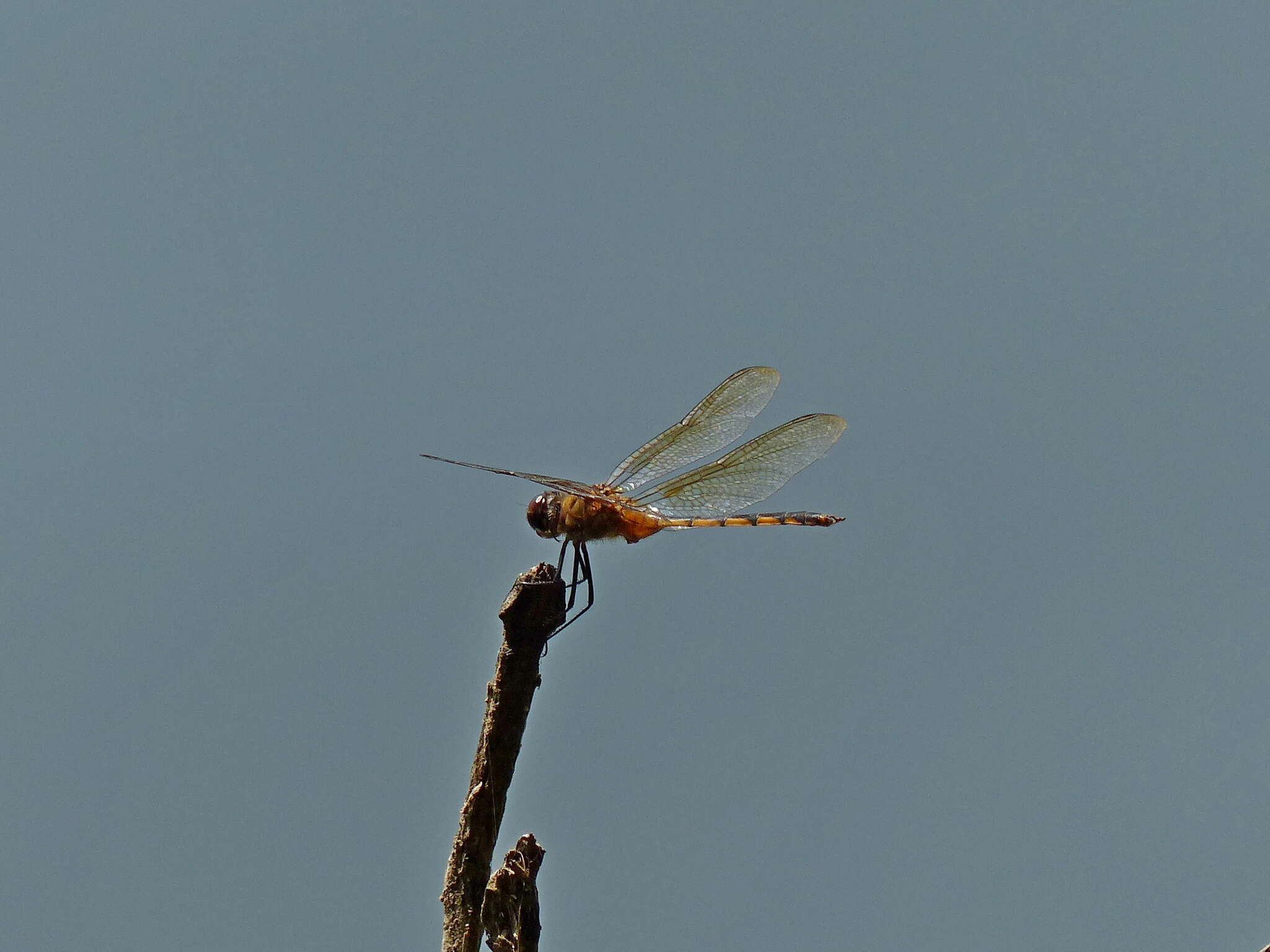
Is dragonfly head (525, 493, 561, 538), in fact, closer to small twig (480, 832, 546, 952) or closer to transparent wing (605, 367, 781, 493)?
transparent wing (605, 367, 781, 493)

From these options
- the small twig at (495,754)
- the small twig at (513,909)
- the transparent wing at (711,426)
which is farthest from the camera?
the transparent wing at (711,426)

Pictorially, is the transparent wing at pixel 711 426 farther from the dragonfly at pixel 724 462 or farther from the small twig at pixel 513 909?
the small twig at pixel 513 909

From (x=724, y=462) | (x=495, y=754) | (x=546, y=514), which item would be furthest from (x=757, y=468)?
(x=495, y=754)

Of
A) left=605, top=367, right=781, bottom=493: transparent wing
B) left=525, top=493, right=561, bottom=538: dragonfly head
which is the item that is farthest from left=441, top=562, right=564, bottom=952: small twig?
left=605, top=367, right=781, bottom=493: transparent wing

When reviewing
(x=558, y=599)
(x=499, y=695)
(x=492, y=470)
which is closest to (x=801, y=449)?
(x=492, y=470)

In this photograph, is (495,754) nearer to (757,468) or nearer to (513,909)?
(513,909)

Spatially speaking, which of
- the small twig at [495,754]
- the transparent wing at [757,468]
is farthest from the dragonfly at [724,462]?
the small twig at [495,754]

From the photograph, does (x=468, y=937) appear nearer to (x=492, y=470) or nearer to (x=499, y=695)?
(x=499, y=695)
